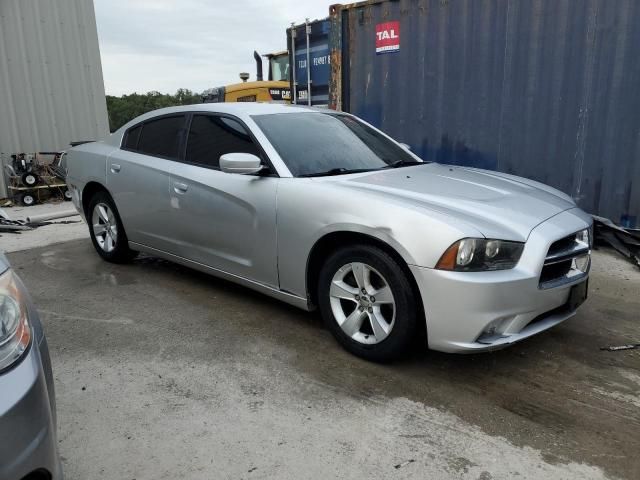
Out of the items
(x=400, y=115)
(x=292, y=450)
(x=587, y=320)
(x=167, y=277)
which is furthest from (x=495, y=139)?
(x=292, y=450)

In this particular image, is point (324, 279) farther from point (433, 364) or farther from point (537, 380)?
point (537, 380)

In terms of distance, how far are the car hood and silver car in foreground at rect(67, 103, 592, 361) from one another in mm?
12

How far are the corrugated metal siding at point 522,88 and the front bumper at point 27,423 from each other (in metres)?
5.25

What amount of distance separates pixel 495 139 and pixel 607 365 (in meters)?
3.35

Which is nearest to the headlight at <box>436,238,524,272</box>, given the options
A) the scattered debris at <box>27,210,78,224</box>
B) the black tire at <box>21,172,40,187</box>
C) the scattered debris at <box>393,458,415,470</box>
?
the scattered debris at <box>393,458,415,470</box>

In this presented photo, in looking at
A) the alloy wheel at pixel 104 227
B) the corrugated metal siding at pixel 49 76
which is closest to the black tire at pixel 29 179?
the corrugated metal siding at pixel 49 76

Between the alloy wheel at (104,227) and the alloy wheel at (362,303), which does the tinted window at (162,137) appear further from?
the alloy wheel at (362,303)

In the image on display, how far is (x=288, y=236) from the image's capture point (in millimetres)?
3234

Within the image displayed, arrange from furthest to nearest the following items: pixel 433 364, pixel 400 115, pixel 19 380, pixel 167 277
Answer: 1. pixel 400 115
2. pixel 167 277
3. pixel 433 364
4. pixel 19 380

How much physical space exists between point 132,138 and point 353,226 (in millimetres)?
2750

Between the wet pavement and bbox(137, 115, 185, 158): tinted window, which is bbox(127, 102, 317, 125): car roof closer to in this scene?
bbox(137, 115, 185, 158): tinted window

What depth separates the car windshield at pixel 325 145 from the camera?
11.4ft

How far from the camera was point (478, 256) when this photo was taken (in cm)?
257

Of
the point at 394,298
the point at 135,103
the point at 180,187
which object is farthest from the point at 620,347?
the point at 135,103
